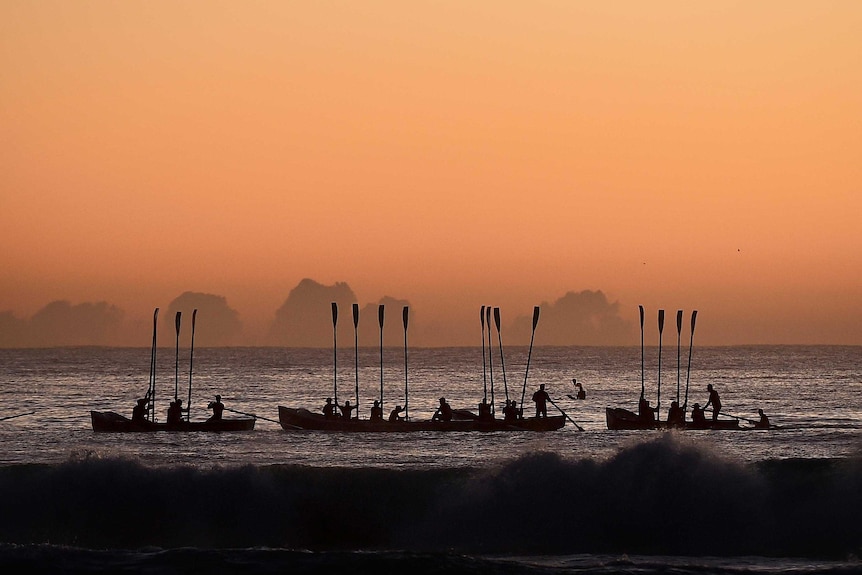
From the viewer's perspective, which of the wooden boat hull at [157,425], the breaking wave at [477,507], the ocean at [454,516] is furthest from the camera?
the wooden boat hull at [157,425]

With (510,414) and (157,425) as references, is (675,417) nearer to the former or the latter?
(510,414)

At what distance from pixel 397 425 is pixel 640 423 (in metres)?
10.8

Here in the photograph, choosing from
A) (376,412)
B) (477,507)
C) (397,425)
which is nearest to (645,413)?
(397,425)

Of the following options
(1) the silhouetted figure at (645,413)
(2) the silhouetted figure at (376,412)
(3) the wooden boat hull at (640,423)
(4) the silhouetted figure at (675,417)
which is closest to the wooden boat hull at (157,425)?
(2) the silhouetted figure at (376,412)

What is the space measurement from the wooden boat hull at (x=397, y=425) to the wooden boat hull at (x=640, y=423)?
11.7 ft

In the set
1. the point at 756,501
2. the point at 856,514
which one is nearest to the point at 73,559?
the point at 756,501

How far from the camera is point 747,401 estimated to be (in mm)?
86375

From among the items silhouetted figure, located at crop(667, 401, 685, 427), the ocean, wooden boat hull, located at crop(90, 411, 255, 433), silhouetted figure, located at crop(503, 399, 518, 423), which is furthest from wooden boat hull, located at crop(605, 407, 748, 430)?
the ocean

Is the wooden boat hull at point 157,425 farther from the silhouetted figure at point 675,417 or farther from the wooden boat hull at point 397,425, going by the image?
the silhouetted figure at point 675,417

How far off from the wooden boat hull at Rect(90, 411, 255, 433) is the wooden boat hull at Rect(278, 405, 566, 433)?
2175 millimetres

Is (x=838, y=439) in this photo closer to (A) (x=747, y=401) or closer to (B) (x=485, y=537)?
(B) (x=485, y=537)

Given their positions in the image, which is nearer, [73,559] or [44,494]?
[73,559]

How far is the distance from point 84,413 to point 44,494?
46.9 m

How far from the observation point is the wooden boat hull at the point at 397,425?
4612cm
